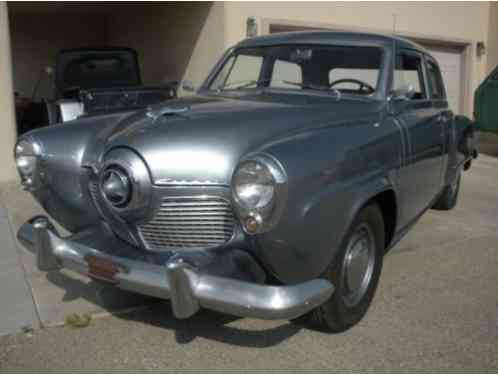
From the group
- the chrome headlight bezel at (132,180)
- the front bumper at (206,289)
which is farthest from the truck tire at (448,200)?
the chrome headlight bezel at (132,180)

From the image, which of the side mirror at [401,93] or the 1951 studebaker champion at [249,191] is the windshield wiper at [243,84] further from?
the side mirror at [401,93]

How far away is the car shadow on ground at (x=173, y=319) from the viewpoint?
3113 millimetres

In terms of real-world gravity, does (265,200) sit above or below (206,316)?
above

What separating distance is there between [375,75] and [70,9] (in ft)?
33.5

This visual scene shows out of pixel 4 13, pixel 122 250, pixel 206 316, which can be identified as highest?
pixel 4 13

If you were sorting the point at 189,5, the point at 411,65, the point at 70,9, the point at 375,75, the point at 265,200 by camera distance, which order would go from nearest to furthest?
the point at 265,200
the point at 375,75
the point at 411,65
the point at 189,5
the point at 70,9

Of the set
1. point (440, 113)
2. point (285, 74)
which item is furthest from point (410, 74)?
point (285, 74)

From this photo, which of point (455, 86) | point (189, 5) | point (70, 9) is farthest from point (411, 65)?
point (70, 9)

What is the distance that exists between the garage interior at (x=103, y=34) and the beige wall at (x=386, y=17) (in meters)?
0.68

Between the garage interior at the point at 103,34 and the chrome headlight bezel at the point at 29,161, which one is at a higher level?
the garage interior at the point at 103,34

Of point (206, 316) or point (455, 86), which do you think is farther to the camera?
point (455, 86)

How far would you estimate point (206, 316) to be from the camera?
3359mm

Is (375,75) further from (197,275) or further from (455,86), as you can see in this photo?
(455,86)

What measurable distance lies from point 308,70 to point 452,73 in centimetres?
968
